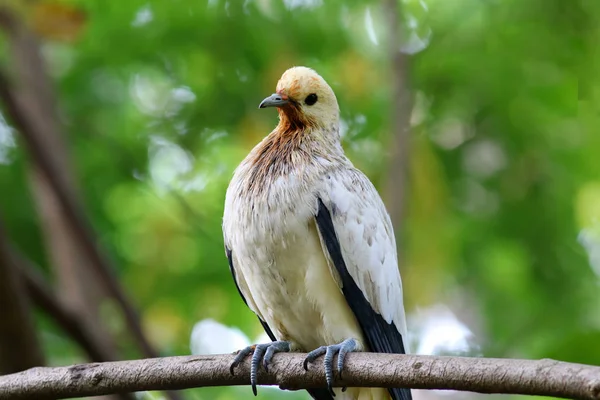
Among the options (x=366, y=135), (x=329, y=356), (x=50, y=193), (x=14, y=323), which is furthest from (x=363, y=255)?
(x=50, y=193)

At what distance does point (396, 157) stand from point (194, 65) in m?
1.66

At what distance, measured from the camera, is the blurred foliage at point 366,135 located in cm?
501

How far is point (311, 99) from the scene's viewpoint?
361 cm

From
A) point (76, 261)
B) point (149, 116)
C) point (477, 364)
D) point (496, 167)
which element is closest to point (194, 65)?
point (149, 116)

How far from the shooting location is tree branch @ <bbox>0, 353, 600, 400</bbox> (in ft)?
7.13

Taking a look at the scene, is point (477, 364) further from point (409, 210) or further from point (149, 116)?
point (149, 116)

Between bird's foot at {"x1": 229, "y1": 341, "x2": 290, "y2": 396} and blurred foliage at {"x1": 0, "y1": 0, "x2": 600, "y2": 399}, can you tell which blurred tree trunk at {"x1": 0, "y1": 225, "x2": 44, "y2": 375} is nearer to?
blurred foliage at {"x1": 0, "y1": 0, "x2": 600, "y2": 399}

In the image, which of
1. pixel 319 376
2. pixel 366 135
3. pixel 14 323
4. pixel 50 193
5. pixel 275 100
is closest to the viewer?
pixel 319 376

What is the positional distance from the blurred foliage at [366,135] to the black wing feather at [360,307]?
166cm

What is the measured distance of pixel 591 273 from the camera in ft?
17.5

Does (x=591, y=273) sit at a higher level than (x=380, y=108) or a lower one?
lower

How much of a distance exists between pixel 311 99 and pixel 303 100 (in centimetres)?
4

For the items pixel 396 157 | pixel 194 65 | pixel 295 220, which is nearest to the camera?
pixel 295 220

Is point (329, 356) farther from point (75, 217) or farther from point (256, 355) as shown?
point (75, 217)
